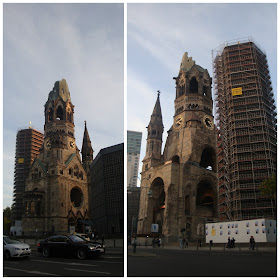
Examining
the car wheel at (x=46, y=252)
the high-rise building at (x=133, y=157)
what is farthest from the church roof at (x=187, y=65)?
the high-rise building at (x=133, y=157)

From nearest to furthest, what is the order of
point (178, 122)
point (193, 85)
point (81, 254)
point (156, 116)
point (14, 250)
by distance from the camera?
point (14, 250)
point (81, 254)
point (178, 122)
point (193, 85)
point (156, 116)

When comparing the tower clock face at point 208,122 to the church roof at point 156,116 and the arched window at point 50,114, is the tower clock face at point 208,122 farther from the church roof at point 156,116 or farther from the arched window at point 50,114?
the arched window at point 50,114

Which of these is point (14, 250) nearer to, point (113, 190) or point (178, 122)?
point (113, 190)

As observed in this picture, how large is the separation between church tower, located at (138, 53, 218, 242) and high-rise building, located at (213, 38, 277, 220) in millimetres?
5293

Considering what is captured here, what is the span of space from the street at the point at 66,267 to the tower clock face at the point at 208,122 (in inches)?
1725

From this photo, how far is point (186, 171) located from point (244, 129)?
11.1 meters

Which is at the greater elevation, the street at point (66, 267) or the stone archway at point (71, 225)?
the street at point (66, 267)

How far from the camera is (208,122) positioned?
54281mm

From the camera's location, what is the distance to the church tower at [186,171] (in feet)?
147

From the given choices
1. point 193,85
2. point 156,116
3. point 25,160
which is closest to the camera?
point 25,160

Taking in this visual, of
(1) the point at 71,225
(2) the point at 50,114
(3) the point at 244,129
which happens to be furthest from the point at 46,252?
(3) the point at 244,129

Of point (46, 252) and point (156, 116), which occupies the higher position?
point (156, 116)

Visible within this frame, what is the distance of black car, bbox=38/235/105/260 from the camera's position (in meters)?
12.0

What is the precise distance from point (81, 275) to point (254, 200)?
31.7m
